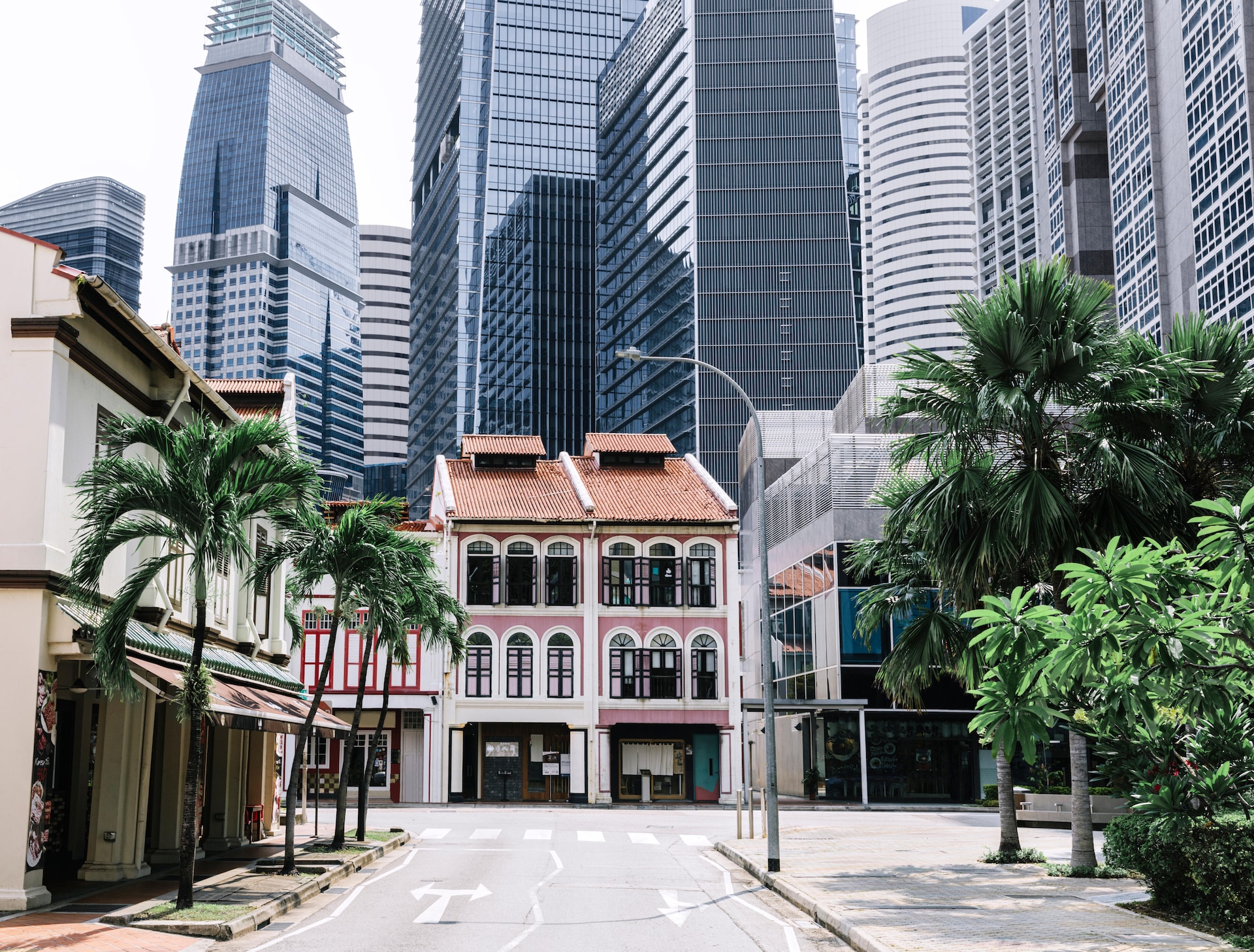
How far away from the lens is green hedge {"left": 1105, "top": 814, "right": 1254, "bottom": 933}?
1405 cm

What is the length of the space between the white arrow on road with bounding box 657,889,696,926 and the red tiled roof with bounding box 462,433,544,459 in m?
40.7

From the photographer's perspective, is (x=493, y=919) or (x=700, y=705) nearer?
(x=493, y=919)

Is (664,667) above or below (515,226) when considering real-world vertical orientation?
below

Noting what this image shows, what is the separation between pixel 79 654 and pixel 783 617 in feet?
147

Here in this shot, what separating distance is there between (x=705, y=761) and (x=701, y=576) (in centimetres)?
792

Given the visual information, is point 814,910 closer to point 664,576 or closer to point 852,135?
point 664,576

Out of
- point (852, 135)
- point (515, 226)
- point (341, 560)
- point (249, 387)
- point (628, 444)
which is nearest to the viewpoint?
point (341, 560)

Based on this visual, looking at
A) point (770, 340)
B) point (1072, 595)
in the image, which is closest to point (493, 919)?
point (1072, 595)

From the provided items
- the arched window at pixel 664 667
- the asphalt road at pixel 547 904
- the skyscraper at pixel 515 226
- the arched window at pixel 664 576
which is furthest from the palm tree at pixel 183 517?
A: the skyscraper at pixel 515 226

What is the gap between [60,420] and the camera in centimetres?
1812

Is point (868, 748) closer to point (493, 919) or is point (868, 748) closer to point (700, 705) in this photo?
point (700, 705)

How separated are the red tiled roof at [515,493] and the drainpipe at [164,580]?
104ft

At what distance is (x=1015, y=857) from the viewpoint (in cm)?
2361

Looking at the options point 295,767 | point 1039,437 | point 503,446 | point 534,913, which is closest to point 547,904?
point 534,913
